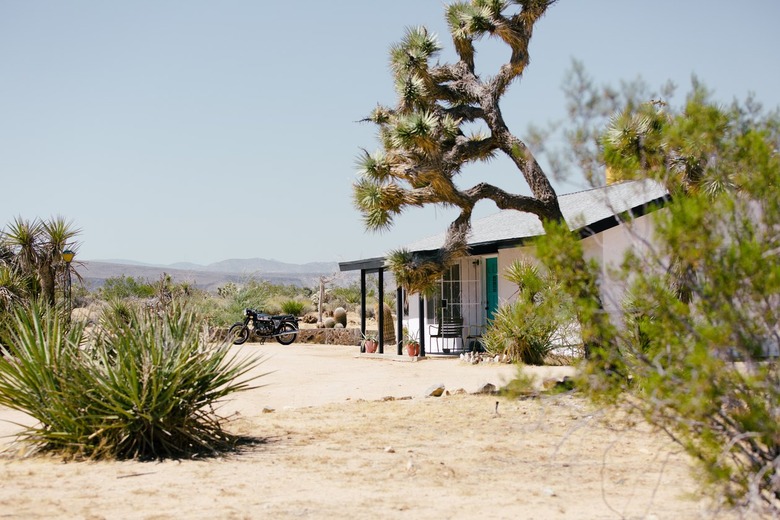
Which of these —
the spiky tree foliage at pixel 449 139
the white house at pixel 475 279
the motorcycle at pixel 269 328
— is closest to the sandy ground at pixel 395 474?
the spiky tree foliage at pixel 449 139

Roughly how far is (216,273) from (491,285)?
3397 inches

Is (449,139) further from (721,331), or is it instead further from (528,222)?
(721,331)

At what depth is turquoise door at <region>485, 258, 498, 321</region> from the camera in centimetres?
1980

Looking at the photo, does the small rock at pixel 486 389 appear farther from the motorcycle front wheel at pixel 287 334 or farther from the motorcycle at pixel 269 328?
the motorcycle front wheel at pixel 287 334

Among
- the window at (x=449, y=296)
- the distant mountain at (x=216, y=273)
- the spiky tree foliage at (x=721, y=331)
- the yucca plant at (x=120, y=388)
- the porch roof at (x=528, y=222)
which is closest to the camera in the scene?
the spiky tree foliage at (x=721, y=331)

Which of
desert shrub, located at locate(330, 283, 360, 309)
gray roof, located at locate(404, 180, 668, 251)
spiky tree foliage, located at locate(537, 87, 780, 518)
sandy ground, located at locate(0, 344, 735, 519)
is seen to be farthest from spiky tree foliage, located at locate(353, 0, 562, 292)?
desert shrub, located at locate(330, 283, 360, 309)

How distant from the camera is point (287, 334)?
23969 millimetres

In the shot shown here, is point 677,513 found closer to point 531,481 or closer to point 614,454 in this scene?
point 531,481

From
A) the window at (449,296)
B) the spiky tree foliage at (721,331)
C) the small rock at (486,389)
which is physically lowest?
the small rock at (486,389)

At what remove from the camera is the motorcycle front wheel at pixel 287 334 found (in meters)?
24.0

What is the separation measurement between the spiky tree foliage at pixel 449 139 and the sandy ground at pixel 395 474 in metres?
3.88

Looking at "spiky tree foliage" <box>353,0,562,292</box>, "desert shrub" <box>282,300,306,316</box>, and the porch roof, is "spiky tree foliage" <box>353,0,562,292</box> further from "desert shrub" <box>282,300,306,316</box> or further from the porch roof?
"desert shrub" <box>282,300,306,316</box>

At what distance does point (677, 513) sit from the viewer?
514 cm

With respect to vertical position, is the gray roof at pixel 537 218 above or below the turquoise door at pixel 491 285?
above
